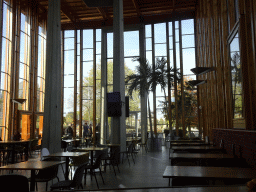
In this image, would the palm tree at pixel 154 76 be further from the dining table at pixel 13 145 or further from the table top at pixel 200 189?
the table top at pixel 200 189

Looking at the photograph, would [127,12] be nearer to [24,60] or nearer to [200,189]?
[24,60]

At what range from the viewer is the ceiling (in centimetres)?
1565

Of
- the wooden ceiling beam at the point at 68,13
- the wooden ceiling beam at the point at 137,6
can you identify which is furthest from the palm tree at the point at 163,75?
the wooden ceiling beam at the point at 68,13

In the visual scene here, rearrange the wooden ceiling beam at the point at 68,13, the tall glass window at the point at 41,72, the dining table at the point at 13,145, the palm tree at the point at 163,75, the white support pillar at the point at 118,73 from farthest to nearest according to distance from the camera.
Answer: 1. the wooden ceiling beam at the point at 68,13
2. the tall glass window at the point at 41,72
3. the palm tree at the point at 163,75
4. the white support pillar at the point at 118,73
5. the dining table at the point at 13,145

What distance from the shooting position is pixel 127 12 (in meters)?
16.8

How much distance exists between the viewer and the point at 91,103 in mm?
17188

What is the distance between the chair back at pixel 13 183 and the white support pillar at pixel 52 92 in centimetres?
635

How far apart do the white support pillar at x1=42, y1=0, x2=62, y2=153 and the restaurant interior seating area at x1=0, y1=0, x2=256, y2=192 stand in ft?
0.11

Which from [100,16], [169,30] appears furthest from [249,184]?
[100,16]

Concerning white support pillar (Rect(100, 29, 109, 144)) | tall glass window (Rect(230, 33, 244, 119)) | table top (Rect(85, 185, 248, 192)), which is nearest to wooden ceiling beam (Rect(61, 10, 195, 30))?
white support pillar (Rect(100, 29, 109, 144))

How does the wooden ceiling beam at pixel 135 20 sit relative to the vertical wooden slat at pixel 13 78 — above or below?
above

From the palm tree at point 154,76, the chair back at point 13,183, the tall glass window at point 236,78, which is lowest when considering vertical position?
the chair back at point 13,183

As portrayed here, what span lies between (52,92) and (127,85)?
7694 millimetres

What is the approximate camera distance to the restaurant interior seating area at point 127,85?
5945 millimetres
